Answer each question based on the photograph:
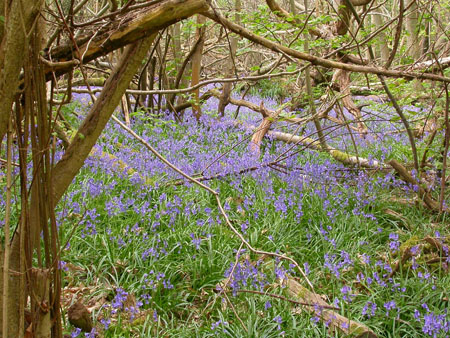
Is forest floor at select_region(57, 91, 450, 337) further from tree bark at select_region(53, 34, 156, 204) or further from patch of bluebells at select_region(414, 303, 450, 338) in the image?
tree bark at select_region(53, 34, 156, 204)

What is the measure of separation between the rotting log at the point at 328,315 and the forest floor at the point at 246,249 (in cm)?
4

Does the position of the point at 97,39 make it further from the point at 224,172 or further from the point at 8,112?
the point at 224,172

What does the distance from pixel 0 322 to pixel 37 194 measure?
0.48 meters

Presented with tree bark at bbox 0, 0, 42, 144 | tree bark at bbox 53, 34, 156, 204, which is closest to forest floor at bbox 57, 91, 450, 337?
tree bark at bbox 53, 34, 156, 204

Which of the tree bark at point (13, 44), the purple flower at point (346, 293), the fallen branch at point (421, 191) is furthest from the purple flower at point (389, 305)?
the tree bark at point (13, 44)

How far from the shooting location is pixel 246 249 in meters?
3.53

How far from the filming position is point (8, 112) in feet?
4.87

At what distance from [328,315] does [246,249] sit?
91cm

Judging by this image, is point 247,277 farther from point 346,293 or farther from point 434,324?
point 434,324

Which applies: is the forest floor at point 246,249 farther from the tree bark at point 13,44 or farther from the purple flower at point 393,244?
the tree bark at point 13,44

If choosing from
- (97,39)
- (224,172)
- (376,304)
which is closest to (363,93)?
(224,172)

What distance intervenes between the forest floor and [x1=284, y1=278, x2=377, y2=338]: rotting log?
4 cm

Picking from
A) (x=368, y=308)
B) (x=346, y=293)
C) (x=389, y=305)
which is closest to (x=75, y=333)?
(x=346, y=293)

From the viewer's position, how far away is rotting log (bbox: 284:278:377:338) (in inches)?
105
